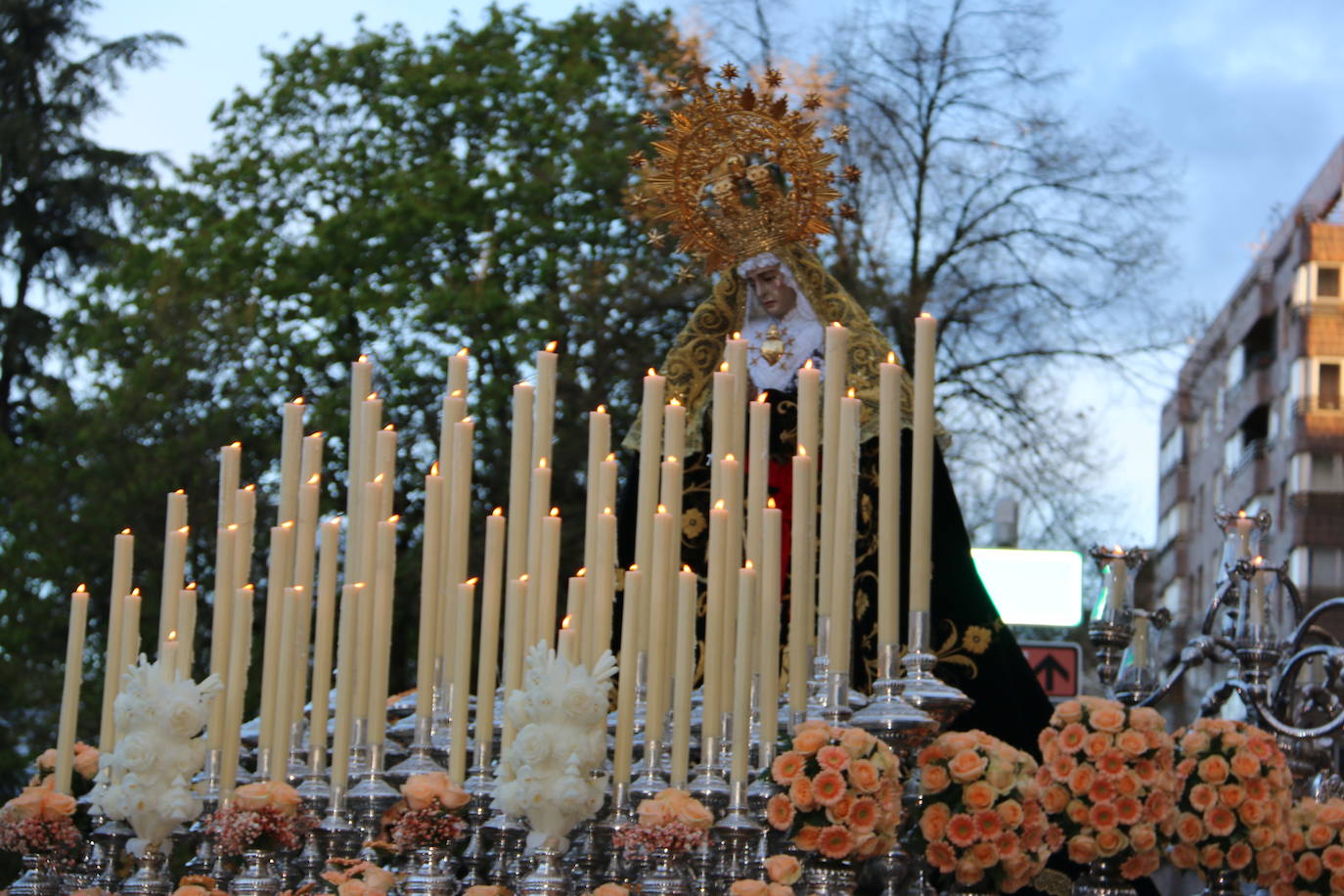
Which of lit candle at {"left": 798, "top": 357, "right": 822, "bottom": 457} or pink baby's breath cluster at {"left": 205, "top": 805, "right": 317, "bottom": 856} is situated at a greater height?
lit candle at {"left": 798, "top": 357, "right": 822, "bottom": 457}

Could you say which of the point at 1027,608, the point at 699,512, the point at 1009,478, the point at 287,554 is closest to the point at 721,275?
the point at 699,512

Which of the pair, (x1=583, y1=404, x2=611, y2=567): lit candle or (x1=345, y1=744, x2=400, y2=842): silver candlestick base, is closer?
(x1=345, y1=744, x2=400, y2=842): silver candlestick base

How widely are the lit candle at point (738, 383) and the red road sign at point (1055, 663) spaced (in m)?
4.65

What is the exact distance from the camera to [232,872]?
20.2 ft

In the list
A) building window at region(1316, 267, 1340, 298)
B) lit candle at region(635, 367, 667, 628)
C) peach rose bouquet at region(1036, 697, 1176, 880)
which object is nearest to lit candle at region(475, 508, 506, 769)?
lit candle at region(635, 367, 667, 628)

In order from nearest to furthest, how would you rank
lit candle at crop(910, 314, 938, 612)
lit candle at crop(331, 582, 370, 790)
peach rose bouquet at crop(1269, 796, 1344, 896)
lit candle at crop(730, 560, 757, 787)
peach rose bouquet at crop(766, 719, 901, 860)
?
peach rose bouquet at crop(766, 719, 901, 860) → lit candle at crop(730, 560, 757, 787) → lit candle at crop(910, 314, 938, 612) → lit candle at crop(331, 582, 370, 790) → peach rose bouquet at crop(1269, 796, 1344, 896)

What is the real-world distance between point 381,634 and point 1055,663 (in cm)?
517

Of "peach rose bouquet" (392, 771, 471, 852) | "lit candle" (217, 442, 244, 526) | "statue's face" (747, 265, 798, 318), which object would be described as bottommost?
"peach rose bouquet" (392, 771, 471, 852)

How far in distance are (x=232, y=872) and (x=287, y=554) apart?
0.93 meters

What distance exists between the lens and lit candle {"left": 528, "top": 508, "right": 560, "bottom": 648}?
6074 mm

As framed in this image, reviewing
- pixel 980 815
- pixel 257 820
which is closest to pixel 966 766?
pixel 980 815

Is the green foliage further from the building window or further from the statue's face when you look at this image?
the building window

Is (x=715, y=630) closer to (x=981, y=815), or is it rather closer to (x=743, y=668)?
Result: (x=743, y=668)

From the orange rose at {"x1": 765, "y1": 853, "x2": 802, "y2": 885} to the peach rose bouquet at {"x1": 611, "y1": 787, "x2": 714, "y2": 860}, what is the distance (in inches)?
7.2
